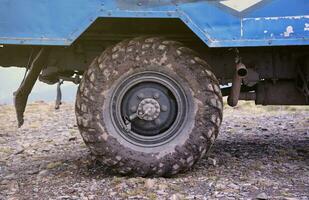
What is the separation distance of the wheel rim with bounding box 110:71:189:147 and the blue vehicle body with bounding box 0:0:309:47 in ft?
1.80

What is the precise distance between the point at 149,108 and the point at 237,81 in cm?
90

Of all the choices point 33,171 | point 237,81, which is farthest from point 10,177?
point 237,81

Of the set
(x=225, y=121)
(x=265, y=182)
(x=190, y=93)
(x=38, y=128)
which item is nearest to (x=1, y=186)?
(x=190, y=93)

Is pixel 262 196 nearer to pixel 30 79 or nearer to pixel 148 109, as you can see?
pixel 148 109

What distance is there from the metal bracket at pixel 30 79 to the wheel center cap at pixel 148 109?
1028mm

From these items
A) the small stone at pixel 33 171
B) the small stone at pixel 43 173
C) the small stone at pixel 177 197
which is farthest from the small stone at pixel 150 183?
the small stone at pixel 33 171

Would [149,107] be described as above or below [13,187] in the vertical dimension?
above

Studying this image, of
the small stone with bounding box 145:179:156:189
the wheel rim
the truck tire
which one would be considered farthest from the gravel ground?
the wheel rim

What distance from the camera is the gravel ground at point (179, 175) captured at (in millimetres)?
4215

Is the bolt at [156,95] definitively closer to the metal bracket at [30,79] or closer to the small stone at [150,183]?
the small stone at [150,183]

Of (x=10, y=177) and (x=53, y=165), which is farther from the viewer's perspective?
(x=53, y=165)

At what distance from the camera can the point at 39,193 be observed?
14.1 feet

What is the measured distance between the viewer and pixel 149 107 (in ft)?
15.4

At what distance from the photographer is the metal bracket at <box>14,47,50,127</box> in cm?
495
